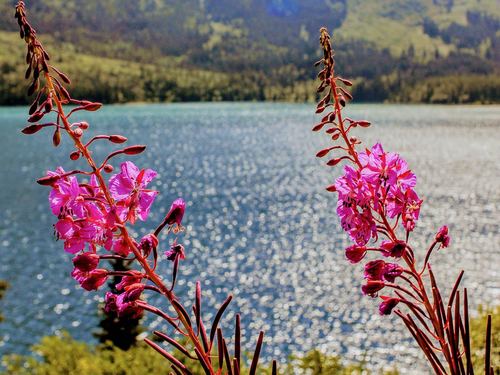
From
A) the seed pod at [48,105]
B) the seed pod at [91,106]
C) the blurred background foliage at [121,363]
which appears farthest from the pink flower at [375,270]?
the blurred background foliage at [121,363]

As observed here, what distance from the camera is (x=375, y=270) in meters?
4.14

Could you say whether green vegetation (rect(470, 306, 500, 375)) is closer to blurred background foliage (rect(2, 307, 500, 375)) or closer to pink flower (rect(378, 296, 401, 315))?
blurred background foliage (rect(2, 307, 500, 375))

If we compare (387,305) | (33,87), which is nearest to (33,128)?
(33,87)

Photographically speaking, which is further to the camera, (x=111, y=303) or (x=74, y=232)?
(x=111, y=303)

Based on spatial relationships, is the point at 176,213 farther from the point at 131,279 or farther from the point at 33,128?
the point at 33,128

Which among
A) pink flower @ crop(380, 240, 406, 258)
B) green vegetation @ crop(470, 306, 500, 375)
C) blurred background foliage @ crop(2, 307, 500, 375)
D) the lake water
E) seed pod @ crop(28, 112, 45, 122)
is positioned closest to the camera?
seed pod @ crop(28, 112, 45, 122)

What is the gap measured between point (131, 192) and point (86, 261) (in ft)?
1.58

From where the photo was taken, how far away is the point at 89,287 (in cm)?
354

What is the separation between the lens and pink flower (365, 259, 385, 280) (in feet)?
13.5

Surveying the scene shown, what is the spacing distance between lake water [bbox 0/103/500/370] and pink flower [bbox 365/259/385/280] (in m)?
9.96

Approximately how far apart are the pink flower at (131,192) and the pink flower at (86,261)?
12.2 inches

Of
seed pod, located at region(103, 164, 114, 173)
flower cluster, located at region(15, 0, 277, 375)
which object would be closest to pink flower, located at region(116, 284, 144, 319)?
flower cluster, located at region(15, 0, 277, 375)

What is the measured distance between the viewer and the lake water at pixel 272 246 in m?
37.3

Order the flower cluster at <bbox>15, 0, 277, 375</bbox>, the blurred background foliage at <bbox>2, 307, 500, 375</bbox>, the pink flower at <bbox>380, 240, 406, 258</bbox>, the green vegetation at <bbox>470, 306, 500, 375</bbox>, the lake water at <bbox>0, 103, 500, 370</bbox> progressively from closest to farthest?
the flower cluster at <bbox>15, 0, 277, 375</bbox>
the pink flower at <bbox>380, 240, 406, 258</bbox>
the green vegetation at <bbox>470, 306, 500, 375</bbox>
the blurred background foliage at <bbox>2, 307, 500, 375</bbox>
the lake water at <bbox>0, 103, 500, 370</bbox>
